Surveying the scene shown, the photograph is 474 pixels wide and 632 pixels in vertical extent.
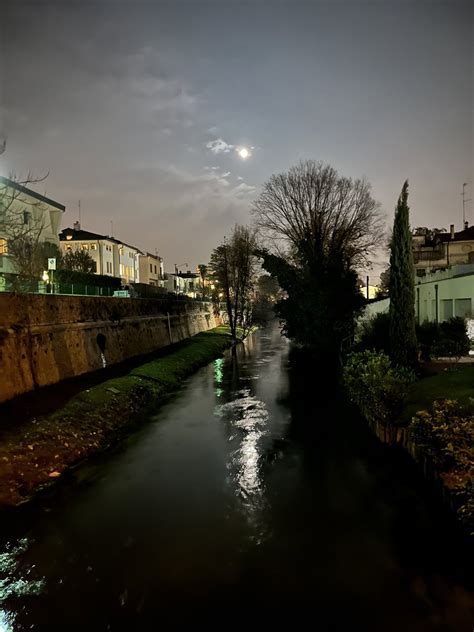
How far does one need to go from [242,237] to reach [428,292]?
30.8 metres

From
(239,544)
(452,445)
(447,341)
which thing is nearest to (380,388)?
(452,445)

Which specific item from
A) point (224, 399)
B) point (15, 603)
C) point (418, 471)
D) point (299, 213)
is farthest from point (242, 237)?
point (15, 603)

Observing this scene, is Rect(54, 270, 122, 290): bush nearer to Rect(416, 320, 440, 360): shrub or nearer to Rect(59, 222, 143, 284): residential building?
Rect(59, 222, 143, 284): residential building

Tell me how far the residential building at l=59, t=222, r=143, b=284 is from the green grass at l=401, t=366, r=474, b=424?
4534cm

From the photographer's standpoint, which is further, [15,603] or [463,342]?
[463,342]

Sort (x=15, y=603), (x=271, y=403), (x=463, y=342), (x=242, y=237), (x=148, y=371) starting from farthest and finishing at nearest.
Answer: (x=242, y=237), (x=148, y=371), (x=271, y=403), (x=463, y=342), (x=15, y=603)

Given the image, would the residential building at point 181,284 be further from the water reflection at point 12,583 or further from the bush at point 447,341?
the water reflection at point 12,583

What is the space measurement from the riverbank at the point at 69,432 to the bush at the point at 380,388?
323 inches

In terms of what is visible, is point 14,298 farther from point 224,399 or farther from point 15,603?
point 15,603

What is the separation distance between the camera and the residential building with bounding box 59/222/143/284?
55.1 metres

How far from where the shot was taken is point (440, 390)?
10.9m

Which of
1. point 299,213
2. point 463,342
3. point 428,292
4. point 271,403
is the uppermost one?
point 299,213

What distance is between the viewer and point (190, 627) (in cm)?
541

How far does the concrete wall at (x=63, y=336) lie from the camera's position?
15.7m
